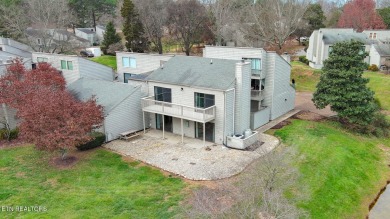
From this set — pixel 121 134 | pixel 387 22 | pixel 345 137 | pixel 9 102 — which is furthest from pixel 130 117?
pixel 387 22

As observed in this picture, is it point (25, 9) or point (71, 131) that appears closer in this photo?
point (71, 131)

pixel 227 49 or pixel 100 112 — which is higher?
pixel 227 49

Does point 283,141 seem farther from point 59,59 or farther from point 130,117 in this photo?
point 59,59

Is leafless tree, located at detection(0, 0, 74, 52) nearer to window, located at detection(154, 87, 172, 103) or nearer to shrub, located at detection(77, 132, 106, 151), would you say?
window, located at detection(154, 87, 172, 103)

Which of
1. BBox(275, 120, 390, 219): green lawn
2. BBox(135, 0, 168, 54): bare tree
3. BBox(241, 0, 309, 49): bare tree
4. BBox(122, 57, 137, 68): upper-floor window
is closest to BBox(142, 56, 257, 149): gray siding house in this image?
BBox(275, 120, 390, 219): green lawn

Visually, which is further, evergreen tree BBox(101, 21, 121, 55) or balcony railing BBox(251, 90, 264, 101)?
evergreen tree BBox(101, 21, 121, 55)

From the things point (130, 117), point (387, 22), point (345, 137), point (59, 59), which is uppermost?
point (387, 22)

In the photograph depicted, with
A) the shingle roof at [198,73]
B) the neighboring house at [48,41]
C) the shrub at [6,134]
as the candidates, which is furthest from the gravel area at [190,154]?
the neighboring house at [48,41]
